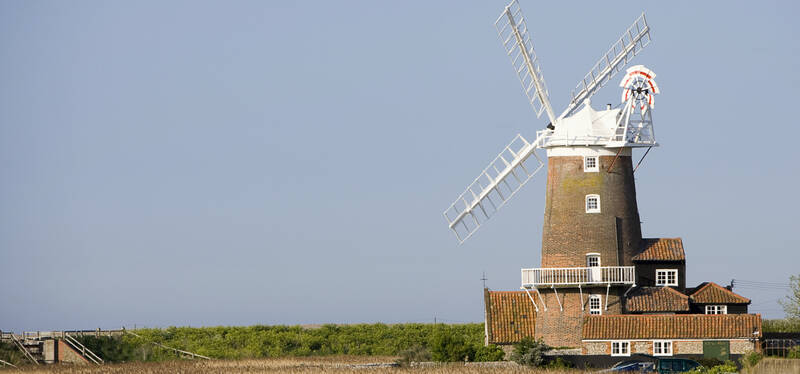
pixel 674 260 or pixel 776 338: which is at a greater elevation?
pixel 674 260

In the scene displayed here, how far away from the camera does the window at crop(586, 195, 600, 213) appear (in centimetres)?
5281

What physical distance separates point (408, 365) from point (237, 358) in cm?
1014

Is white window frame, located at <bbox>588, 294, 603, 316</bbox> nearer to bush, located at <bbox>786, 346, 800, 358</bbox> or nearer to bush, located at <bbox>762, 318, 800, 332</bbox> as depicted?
bush, located at <bbox>786, 346, 800, 358</bbox>

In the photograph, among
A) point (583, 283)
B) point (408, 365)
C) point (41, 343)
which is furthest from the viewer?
point (41, 343)

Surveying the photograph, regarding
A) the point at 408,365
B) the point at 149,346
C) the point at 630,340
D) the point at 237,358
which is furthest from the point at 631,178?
the point at 149,346

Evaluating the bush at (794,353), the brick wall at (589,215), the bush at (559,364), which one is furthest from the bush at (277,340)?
the bush at (794,353)

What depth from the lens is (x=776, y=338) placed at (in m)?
54.0

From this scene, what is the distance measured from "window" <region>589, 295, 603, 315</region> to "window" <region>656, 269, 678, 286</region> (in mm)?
3216

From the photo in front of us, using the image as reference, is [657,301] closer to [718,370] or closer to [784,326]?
[718,370]

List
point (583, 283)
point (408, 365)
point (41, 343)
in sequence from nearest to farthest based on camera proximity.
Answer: point (408, 365) < point (583, 283) < point (41, 343)

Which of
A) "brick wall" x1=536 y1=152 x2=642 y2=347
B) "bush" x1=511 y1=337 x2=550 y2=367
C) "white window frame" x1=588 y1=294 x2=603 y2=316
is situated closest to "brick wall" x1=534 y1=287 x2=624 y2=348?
"brick wall" x1=536 y1=152 x2=642 y2=347

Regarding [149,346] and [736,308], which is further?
[149,346]

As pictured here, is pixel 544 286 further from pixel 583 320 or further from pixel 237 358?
pixel 237 358

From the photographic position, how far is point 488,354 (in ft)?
171
